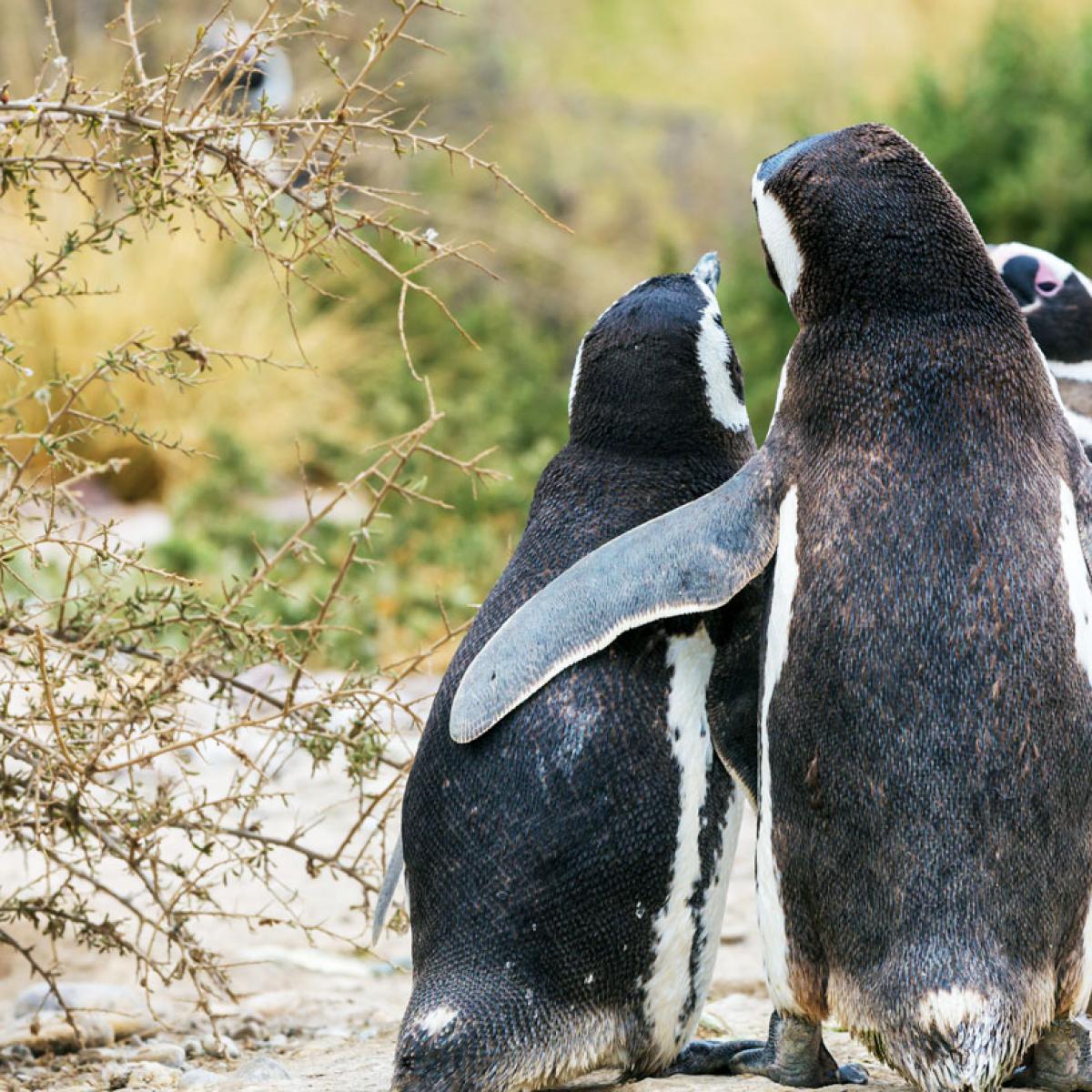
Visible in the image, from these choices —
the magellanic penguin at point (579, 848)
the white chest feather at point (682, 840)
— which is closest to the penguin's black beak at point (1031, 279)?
the magellanic penguin at point (579, 848)

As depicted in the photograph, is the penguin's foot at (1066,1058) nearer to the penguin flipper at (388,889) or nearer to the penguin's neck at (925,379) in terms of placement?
the penguin's neck at (925,379)

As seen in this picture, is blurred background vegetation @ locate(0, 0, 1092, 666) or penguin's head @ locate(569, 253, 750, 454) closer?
penguin's head @ locate(569, 253, 750, 454)

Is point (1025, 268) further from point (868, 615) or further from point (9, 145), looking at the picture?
point (9, 145)

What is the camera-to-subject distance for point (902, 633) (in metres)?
2.21

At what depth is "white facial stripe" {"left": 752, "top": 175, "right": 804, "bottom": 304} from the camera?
2455mm

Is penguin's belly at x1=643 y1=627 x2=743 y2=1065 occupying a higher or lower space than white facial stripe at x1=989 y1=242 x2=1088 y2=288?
lower

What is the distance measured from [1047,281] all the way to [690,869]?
1.72 m

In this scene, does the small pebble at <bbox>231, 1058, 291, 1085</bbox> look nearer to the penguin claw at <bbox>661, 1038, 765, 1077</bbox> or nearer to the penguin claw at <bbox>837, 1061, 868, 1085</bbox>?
the penguin claw at <bbox>661, 1038, 765, 1077</bbox>

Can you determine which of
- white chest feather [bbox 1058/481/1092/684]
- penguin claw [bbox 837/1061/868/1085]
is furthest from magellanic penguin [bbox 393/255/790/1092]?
white chest feather [bbox 1058/481/1092/684]

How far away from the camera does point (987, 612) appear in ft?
7.20

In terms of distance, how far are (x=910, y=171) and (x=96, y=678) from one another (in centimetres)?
153

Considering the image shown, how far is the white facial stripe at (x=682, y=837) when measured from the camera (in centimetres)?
243

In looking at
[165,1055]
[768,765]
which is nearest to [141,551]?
[165,1055]

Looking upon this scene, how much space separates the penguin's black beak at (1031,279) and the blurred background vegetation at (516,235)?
1890 mm
